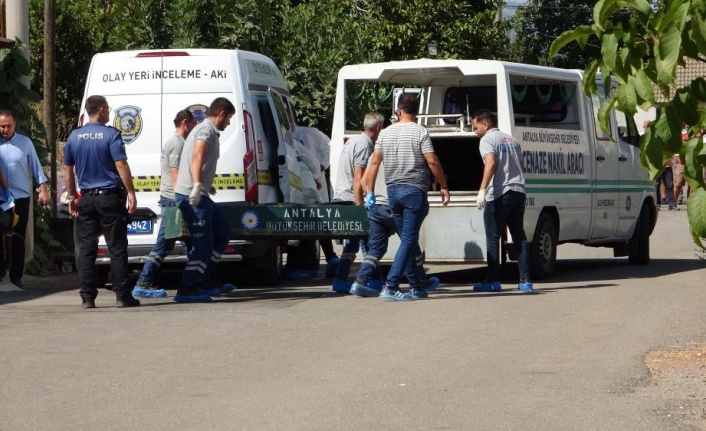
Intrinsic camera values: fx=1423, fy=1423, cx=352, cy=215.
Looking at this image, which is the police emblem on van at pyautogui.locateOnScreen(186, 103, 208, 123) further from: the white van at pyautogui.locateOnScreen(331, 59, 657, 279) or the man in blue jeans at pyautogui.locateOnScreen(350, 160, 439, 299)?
the man in blue jeans at pyautogui.locateOnScreen(350, 160, 439, 299)

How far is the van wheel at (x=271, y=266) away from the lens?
14.7 metres

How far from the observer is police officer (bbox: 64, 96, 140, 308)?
40.2ft

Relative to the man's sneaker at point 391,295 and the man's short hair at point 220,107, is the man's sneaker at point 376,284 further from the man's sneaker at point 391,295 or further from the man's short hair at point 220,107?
the man's short hair at point 220,107

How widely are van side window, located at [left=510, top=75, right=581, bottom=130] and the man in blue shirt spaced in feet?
17.7

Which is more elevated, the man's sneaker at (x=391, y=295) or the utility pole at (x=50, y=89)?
the utility pole at (x=50, y=89)

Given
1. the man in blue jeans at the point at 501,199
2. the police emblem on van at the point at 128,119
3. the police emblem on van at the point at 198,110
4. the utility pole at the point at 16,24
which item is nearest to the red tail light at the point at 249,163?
the police emblem on van at the point at 198,110

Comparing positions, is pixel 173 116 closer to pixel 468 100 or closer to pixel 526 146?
pixel 526 146

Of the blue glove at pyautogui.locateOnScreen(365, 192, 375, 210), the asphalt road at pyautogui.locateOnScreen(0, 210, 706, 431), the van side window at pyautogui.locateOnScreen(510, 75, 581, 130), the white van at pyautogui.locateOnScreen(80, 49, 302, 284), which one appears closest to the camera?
the asphalt road at pyautogui.locateOnScreen(0, 210, 706, 431)

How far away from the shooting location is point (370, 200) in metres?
13.1

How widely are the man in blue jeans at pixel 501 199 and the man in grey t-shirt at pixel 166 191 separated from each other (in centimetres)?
287

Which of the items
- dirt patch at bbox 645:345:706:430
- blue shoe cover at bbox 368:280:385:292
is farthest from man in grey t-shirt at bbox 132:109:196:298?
dirt patch at bbox 645:345:706:430

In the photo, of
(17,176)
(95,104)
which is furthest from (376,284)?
(17,176)

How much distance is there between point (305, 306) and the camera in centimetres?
1252

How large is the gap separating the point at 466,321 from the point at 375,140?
129 inches
